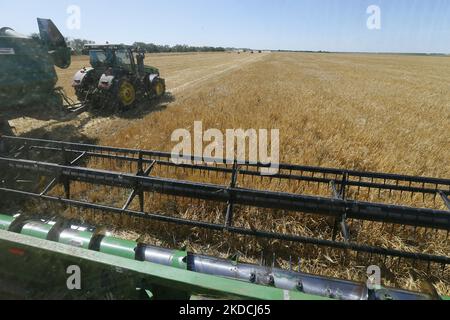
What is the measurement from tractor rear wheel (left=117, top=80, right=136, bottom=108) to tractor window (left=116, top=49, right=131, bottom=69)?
3.01ft

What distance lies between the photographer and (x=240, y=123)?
25.7 ft

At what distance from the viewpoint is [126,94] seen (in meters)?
10.2

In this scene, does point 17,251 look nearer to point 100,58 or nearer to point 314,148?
point 314,148

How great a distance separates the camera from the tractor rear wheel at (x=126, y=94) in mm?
9875

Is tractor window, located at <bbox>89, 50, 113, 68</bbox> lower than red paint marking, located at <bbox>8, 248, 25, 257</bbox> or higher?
higher

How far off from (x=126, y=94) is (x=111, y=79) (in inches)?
31.3

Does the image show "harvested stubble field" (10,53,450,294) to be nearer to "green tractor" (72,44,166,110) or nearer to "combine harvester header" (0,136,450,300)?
"combine harvester header" (0,136,450,300)

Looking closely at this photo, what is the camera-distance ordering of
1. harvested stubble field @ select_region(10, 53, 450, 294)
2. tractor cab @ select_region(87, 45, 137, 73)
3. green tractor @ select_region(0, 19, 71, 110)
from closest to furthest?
harvested stubble field @ select_region(10, 53, 450, 294), green tractor @ select_region(0, 19, 71, 110), tractor cab @ select_region(87, 45, 137, 73)

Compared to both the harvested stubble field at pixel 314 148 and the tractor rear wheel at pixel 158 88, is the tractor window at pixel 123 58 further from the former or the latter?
the harvested stubble field at pixel 314 148

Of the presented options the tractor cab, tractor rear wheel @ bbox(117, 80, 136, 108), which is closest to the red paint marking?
Result: tractor rear wheel @ bbox(117, 80, 136, 108)

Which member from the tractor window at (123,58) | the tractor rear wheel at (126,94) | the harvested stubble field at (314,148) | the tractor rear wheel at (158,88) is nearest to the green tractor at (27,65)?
the harvested stubble field at (314,148)

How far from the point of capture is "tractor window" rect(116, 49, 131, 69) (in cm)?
1074

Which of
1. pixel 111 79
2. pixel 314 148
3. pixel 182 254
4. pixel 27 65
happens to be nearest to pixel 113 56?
pixel 111 79
